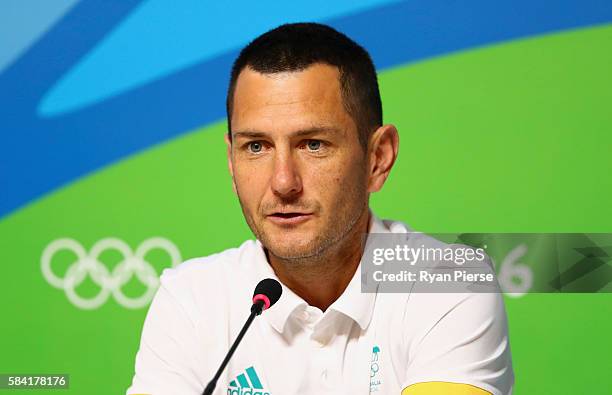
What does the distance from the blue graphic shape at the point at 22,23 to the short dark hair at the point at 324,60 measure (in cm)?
114

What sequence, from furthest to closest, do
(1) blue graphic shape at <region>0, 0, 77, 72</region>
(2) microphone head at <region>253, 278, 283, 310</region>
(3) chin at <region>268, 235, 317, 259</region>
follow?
(1) blue graphic shape at <region>0, 0, 77, 72</region>
(3) chin at <region>268, 235, 317, 259</region>
(2) microphone head at <region>253, 278, 283, 310</region>

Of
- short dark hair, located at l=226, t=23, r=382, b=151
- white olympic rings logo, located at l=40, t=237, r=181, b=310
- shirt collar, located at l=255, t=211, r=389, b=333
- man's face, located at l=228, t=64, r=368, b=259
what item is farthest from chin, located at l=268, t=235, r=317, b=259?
white olympic rings logo, located at l=40, t=237, r=181, b=310

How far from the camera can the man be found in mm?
1704

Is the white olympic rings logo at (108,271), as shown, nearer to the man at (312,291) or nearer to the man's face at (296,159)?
the man at (312,291)

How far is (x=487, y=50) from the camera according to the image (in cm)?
264

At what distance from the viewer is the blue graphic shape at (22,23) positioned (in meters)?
2.78

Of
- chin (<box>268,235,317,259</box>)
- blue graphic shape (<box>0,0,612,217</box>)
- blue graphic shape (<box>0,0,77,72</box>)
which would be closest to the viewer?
chin (<box>268,235,317,259</box>)

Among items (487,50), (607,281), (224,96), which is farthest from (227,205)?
(607,281)

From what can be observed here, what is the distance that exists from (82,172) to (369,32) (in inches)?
38.1

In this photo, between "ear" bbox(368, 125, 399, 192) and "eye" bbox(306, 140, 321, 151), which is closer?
"eye" bbox(306, 140, 321, 151)

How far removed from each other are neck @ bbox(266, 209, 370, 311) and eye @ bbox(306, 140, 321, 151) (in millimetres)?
192

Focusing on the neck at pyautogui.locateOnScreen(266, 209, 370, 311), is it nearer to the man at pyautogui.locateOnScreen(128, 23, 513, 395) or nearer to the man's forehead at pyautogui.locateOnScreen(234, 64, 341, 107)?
the man at pyautogui.locateOnScreen(128, 23, 513, 395)

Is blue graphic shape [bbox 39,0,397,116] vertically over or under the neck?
over

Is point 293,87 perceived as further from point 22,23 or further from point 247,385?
point 22,23
